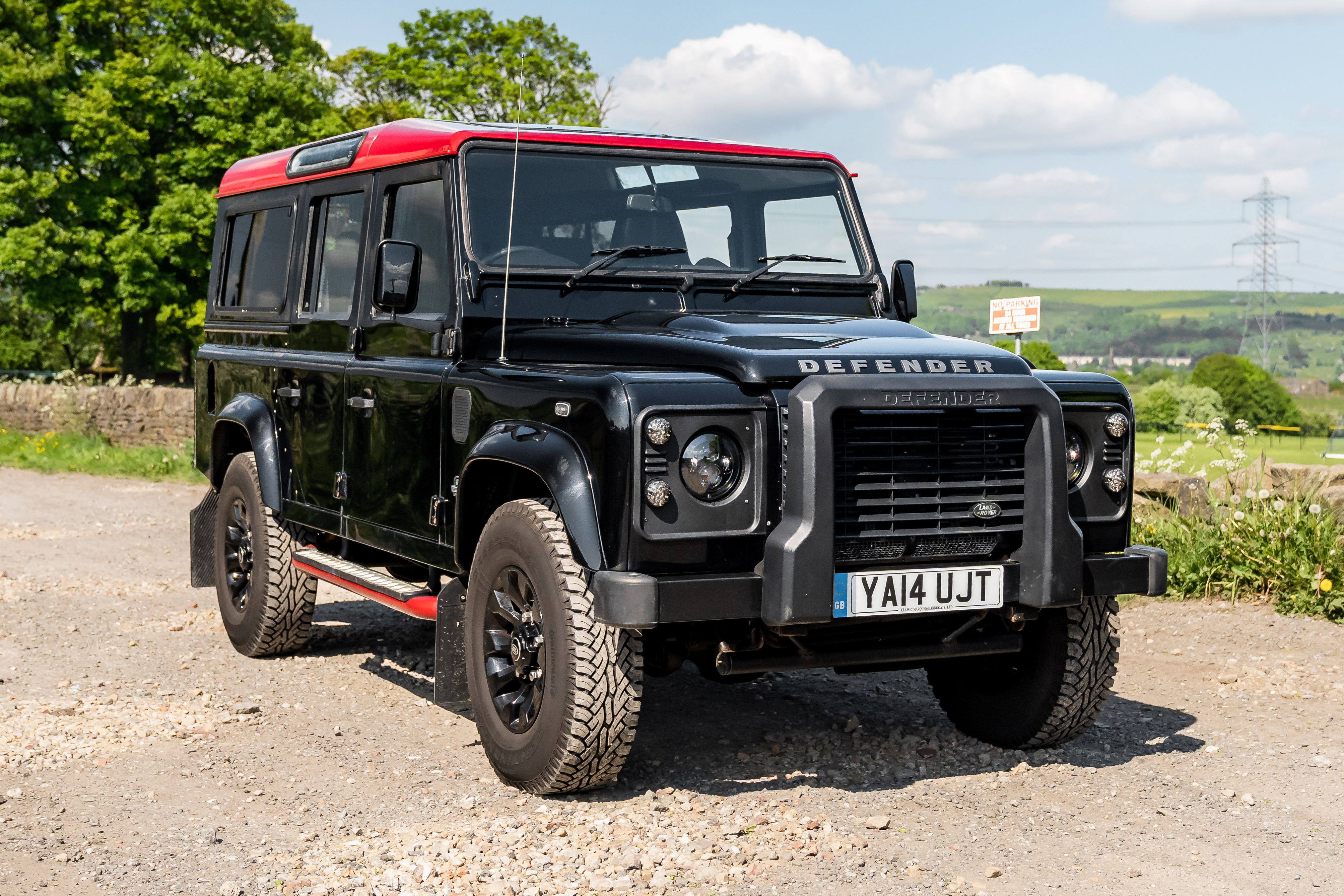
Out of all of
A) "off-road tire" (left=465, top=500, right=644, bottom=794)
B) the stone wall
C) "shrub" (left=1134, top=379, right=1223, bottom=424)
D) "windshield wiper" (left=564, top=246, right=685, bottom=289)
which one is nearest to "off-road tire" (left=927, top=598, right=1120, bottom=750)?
"off-road tire" (left=465, top=500, right=644, bottom=794)

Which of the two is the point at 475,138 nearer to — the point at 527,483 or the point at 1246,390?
the point at 527,483

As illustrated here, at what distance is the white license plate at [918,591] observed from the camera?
4.28 meters

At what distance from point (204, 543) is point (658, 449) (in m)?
4.42

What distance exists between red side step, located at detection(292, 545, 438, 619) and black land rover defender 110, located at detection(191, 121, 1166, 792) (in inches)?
0.9

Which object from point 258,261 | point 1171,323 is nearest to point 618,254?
point 258,261

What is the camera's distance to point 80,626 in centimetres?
792

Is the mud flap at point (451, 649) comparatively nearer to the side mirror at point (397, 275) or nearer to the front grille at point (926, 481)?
the side mirror at point (397, 275)

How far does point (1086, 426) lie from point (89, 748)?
3.91m

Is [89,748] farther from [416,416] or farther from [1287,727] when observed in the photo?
[1287,727]

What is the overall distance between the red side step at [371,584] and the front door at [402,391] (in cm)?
15

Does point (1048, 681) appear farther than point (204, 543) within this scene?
No

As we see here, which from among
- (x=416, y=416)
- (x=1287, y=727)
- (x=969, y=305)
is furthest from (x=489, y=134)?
(x=969, y=305)

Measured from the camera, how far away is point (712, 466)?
14.0 feet

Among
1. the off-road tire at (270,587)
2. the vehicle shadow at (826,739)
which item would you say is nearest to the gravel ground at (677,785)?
the vehicle shadow at (826,739)
